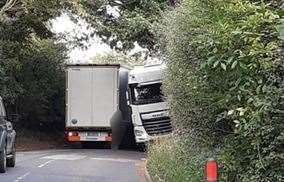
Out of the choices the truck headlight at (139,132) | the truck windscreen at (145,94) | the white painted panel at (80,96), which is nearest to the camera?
the truck windscreen at (145,94)

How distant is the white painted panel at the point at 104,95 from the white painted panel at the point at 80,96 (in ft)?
0.93

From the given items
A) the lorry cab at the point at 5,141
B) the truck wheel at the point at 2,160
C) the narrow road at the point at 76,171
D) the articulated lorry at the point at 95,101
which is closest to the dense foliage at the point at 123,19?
the articulated lorry at the point at 95,101

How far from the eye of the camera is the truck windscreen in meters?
26.0

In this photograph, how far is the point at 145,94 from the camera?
85.7 ft

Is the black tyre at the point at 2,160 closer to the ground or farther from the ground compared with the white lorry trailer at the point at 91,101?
closer to the ground

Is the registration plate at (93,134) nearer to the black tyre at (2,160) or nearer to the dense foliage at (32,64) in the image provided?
the dense foliage at (32,64)

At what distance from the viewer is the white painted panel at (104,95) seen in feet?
93.6

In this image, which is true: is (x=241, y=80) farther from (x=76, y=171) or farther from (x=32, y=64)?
(x=32, y=64)

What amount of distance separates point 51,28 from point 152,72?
389 inches

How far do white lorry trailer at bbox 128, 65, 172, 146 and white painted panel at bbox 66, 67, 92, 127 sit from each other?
316cm

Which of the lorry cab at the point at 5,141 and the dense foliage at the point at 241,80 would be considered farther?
the lorry cab at the point at 5,141

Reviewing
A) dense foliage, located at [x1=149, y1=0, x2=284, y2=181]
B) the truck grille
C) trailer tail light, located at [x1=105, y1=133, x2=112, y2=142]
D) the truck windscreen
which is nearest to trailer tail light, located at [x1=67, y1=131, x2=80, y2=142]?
→ trailer tail light, located at [x1=105, y1=133, x2=112, y2=142]

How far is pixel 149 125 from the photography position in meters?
26.0

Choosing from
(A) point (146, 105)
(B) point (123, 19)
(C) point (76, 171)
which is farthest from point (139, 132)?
(C) point (76, 171)
